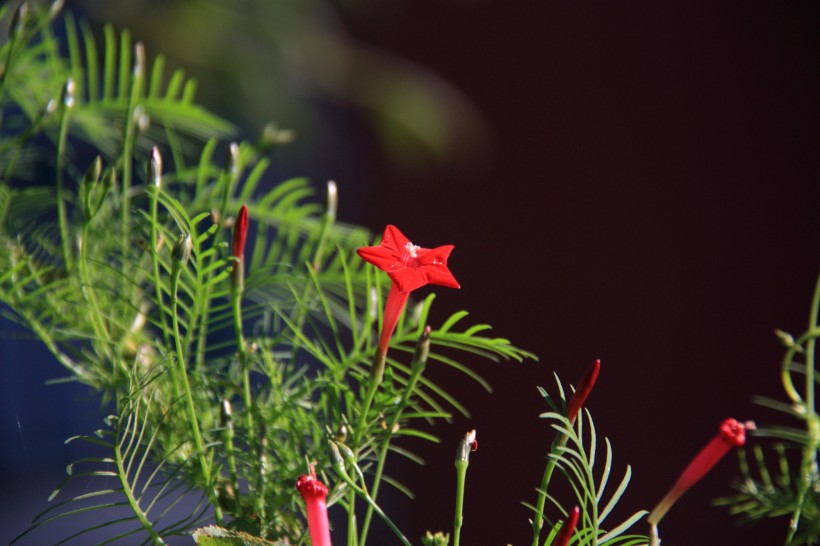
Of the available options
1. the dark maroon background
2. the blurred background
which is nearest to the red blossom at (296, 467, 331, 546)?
the blurred background

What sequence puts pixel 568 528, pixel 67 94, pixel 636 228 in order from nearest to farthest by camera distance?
pixel 568 528 < pixel 67 94 < pixel 636 228

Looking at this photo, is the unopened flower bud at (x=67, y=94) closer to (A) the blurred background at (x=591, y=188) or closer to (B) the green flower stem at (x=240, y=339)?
(B) the green flower stem at (x=240, y=339)

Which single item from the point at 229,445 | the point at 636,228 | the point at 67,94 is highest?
the point at 67,94

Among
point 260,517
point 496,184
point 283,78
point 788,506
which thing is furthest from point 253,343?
point 496,184

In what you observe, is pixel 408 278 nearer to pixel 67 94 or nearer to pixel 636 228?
pixel 67 94

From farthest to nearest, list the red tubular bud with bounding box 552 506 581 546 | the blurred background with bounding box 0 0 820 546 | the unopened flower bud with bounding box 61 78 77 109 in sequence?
1. the blurred background with bounding box 0 0 820 546
2. the unopened flower bud with bounding box 61 78 77 109
3. the red tubular bud with bounding box 552 506 581 546

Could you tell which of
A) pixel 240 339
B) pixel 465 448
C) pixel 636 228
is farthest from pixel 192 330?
pixel 636 228

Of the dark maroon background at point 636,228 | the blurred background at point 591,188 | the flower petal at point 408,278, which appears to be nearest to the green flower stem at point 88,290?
the flower petal at point 408,278

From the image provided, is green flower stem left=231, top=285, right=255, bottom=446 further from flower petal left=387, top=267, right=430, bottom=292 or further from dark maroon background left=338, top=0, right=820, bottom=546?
dark maroon background left=338, top=0, right=820, bottom=546
